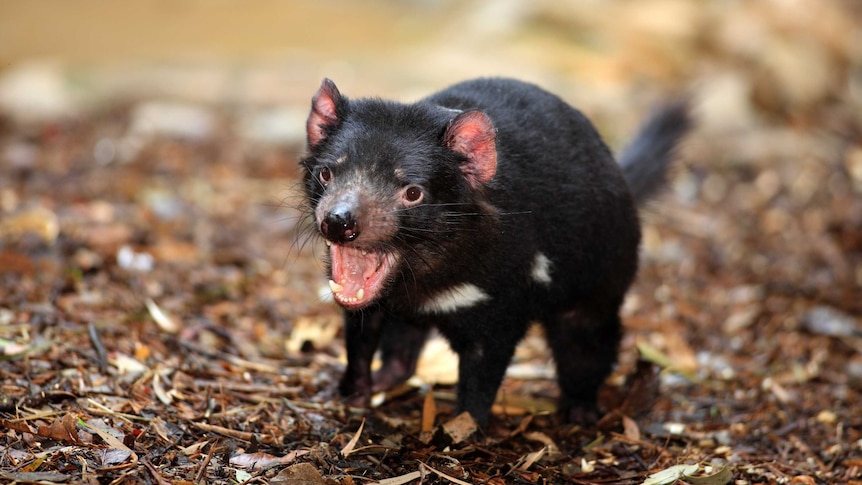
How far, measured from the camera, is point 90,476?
245 centimetres

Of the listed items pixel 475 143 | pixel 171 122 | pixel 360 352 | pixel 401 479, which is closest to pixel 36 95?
pixel 171 122

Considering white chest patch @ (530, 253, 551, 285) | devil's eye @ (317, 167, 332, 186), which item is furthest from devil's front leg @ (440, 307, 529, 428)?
devil's eye @ (317, 167, 332, 186)

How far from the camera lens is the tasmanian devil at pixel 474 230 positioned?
8.98 feet

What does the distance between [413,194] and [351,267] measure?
0.97 feet

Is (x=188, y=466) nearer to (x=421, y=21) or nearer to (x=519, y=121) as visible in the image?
(x=519, y=121)

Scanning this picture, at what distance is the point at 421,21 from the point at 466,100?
8925 mm

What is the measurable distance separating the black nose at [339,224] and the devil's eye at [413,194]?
8.4 inches

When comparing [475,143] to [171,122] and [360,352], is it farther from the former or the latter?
[171,122]

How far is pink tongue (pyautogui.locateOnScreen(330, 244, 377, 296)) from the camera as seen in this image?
2.81 meters

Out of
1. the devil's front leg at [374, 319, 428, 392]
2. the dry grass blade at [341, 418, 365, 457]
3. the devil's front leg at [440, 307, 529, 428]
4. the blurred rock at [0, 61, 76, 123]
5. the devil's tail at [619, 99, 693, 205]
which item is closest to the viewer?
the dry grass blade at [341, 418, 365, 457]

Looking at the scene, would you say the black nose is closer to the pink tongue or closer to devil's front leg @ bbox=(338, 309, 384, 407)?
the pink tongue

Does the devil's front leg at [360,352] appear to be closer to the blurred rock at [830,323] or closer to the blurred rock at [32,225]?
the blurred rock at [32,225]

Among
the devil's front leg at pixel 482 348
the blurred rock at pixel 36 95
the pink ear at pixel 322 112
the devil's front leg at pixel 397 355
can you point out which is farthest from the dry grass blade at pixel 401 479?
the blurred rock at pixel 36 95

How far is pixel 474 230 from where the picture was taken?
2.86 meters
